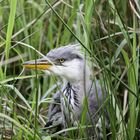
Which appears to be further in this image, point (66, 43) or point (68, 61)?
point (66, 43)

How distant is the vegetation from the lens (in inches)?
83.9

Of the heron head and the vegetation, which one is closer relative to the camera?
the vegetation

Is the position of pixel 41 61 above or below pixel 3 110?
above

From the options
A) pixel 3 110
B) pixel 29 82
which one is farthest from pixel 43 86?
pixel 3 110

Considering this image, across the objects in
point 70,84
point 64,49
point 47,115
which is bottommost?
point 47,115

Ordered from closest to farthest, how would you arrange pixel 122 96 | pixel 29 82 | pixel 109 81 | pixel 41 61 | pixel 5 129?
pixel 109 81 < pixel 5 129 < pixel 41 61 < pixel 122 96 < pixel 29 82

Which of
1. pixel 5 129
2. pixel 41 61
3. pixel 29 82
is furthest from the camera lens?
pixel 29 82

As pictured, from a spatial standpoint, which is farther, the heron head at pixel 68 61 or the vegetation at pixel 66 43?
the heron head at pixel 68 61

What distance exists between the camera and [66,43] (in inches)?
124

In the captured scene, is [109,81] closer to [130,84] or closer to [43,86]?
[130,84]

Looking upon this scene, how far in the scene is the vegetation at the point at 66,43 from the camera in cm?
213

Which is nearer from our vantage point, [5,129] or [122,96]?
[5,129]

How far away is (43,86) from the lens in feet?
10.6

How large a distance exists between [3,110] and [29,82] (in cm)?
81
